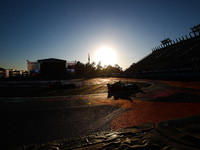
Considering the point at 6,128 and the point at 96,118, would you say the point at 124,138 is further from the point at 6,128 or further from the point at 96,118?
the point at 6,128

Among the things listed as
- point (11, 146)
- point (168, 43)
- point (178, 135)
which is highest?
point (168, 43)

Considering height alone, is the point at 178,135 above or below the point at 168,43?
below

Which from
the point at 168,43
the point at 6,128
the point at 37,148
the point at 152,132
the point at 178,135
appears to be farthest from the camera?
the point at 168,43

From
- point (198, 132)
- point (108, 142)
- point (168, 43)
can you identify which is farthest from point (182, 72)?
point (168, 43)

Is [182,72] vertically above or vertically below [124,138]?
above

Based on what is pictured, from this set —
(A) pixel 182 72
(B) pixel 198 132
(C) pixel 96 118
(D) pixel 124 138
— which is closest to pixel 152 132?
(D) pixel 124 138

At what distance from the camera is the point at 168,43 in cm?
6719

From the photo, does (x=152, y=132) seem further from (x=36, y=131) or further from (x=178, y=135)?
(x=36, y=131)

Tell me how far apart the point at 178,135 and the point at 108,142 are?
2.05m

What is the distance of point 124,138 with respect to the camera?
131 inches

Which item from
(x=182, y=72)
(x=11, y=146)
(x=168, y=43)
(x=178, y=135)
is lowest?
(x=11, y=146)

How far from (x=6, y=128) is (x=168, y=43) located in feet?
262

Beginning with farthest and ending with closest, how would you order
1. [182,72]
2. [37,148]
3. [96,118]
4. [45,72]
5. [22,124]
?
[45,72], [182,72], [96,118], [22,124], [37,148]

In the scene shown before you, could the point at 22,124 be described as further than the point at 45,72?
No
